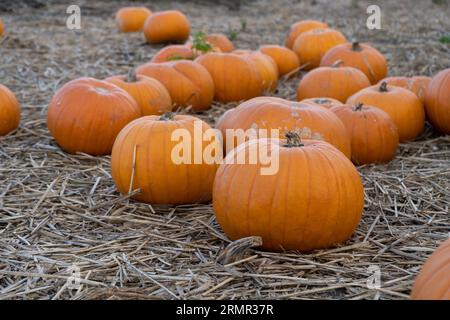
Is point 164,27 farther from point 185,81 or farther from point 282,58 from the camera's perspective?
point 185,81

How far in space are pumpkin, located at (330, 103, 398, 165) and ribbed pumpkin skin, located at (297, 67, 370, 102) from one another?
1.09 m

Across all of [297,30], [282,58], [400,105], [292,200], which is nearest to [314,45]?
[282,58]

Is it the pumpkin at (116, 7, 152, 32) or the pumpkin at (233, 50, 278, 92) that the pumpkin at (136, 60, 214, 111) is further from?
the pumpkin at (116, 7, 152, 32)

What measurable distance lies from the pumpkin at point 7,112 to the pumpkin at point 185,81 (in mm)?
1199

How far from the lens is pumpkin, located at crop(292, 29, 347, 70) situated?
7.60 m

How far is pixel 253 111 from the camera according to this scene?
402 cm

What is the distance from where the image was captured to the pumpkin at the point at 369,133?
176 inches

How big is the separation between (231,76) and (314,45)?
6.31 feet

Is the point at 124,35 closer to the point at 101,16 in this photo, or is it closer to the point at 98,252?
the point at 101,16

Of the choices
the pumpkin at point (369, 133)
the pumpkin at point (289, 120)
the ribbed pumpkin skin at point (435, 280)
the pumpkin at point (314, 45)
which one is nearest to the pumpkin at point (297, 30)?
the pumpkin at point (314, 45)

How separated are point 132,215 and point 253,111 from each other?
979 mm

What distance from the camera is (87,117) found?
14.9 feet
